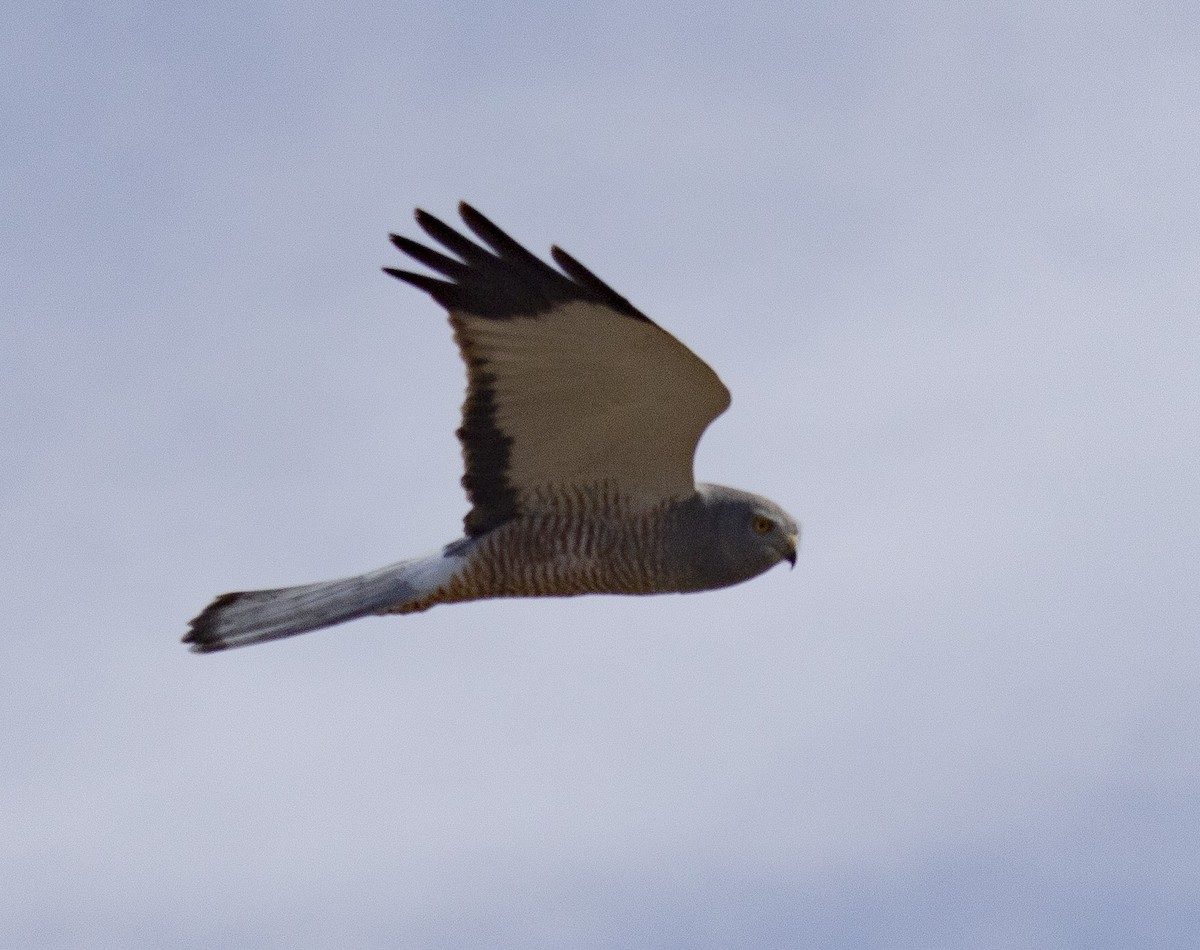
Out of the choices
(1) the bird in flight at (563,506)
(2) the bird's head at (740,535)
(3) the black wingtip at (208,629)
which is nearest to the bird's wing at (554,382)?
(1) the bird in flight at (563,506)

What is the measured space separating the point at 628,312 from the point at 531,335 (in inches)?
26.3

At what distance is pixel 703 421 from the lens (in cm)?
1258

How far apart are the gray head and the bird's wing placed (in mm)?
180

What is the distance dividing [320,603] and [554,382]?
1.96 metres

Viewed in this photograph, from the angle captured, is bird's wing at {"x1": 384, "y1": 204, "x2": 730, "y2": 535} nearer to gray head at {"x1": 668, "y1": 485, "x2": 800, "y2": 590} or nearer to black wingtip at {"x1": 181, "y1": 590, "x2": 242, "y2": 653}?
gray head at {"x1": 668, "y1": 485, "x2": 800, "y2": 590}

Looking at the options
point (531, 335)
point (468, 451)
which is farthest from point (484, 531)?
point (531, 335)

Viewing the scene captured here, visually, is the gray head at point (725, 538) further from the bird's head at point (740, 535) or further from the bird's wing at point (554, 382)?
the bird's wing at point (554, 382)

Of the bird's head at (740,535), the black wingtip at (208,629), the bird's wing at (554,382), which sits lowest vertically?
the black wingtip at (208,629)

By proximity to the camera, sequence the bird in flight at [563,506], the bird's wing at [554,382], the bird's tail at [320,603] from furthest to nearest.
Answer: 1. the bird's tail at [320,603]
2. the bird in flight at [563,506]
3. the bird's wing at [554,382]

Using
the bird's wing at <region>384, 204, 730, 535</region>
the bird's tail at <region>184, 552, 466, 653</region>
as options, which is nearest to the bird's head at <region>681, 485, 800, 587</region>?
the bird's wing at <region>384, 204, 730, 535</region>

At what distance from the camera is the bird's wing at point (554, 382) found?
39.0 ft

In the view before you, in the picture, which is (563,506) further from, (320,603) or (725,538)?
(320,603)

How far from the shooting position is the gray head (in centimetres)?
1298

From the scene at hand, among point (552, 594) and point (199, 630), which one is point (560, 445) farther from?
point (199, 630)
